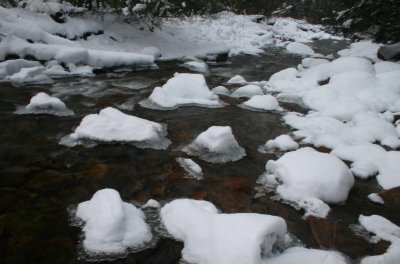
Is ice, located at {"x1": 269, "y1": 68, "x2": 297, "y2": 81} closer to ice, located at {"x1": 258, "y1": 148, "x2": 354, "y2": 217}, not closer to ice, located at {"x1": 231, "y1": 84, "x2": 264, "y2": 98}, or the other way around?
ice, located at {"x1": 231, "y1": 84, "x2": 264, "y2": 98}

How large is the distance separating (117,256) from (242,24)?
545 inches

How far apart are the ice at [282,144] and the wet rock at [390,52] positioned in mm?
5690

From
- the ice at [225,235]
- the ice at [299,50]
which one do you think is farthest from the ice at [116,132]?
the ice at [299,50]

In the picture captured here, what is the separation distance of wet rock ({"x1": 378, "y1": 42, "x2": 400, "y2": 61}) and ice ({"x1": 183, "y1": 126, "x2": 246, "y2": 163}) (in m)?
6.37

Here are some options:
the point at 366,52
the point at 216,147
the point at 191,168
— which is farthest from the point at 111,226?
the point at 366,52

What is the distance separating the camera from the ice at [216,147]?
3807mm

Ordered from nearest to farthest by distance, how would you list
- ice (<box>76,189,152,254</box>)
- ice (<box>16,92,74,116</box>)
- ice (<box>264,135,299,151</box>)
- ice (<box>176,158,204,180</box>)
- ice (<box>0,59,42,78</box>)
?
ice (<box>76,189,152,254</box>) < ice (<box>176,158,204,180</box>) < ice (<box>264,135,299,151</box>) < ice (<box>16,92,74,116</box>) < ice (<box>0,59,42,78</box>)

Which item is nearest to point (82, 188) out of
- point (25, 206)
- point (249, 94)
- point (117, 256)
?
point (25, 206)

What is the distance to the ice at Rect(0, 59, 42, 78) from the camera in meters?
5.95

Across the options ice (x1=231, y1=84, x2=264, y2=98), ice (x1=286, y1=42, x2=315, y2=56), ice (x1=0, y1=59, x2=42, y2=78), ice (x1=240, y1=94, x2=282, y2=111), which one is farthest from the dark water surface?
ice (x1=286, y1=42, x2=315, y2=56)

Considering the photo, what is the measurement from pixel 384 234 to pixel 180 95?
363cm

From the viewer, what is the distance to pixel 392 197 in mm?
3311

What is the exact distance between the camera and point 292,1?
24.0m

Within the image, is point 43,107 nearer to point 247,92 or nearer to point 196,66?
point 247,92
